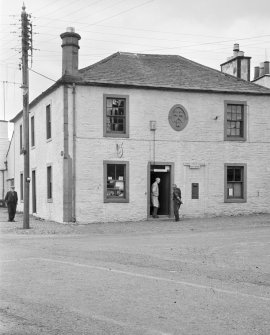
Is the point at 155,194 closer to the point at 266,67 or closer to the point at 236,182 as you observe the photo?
the point at 236,182

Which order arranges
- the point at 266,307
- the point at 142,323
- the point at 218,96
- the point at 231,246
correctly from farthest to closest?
the point at 218,96
the point at 231,246
the point at 266,307
the point at 142,323

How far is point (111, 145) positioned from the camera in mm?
24844

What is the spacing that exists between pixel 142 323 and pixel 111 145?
18416 millimetres

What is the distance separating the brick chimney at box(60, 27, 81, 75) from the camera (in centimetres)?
2455

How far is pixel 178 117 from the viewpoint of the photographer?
85.3 ft

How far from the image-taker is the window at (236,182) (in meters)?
26.8

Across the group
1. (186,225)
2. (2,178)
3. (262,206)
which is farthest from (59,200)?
(2,178)

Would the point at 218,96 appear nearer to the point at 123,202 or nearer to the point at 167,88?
the point at 167,88

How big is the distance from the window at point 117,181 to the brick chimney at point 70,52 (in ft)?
14.7

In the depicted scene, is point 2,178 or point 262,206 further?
point 2,178

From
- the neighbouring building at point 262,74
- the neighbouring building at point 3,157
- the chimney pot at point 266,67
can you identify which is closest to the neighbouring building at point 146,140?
the neighbouring building at point 262,74

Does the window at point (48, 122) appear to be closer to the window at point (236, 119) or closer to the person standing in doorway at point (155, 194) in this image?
the person standing in doorway at point (155, 194)

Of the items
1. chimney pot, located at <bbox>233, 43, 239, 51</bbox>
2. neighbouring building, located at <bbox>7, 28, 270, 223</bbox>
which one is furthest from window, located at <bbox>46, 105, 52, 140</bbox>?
chimney pot, located at <bbox>233, 43, 239, 51</bbox>

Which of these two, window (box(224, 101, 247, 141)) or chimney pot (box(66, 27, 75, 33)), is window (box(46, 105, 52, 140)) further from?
window (box(224, 101, 247, 141))
